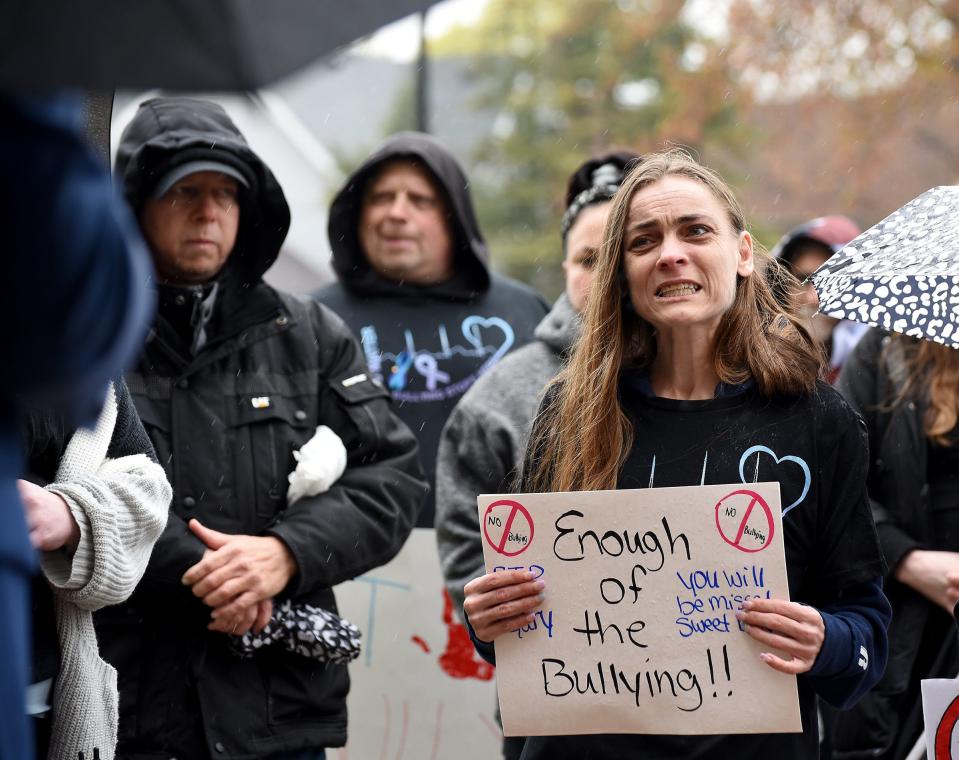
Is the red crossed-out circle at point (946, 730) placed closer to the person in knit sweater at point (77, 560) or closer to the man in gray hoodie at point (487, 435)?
the man in gray hoodie at point (487, 435)

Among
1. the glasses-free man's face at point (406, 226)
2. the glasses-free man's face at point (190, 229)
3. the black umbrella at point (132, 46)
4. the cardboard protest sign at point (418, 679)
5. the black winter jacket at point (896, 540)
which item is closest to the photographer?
the black umbrella at point (132, 46)

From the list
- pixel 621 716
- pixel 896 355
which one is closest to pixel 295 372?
pixel 621 716

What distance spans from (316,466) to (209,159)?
3.19 ft

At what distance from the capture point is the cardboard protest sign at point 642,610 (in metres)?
2.96

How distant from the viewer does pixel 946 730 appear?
3.18 metres

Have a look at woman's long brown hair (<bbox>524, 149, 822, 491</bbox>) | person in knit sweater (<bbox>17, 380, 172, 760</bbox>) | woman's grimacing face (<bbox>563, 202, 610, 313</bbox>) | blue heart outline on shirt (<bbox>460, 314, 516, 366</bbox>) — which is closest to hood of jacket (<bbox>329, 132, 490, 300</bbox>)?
blue heart outline on shirt (<bbox>460, 314, 516, 366</bbox>)

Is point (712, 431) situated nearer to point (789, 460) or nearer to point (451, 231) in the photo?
point (789, 460)

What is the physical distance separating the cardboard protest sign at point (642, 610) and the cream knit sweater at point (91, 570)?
32.0 inches

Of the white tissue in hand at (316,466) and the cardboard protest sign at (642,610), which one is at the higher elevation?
the white tissue in hand at (316,466)

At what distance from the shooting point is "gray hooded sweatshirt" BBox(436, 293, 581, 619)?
419 centimetres

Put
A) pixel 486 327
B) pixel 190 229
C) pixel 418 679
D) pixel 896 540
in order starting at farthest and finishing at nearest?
pixel 486 327, pixel 418 679, pixel 896 540, pixel 190 229

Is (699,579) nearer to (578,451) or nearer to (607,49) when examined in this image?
(578,451)
